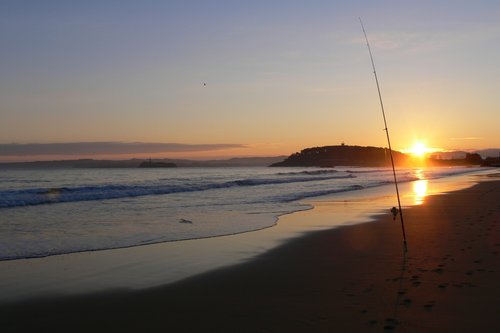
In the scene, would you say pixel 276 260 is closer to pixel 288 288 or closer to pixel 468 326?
pixel 288 288

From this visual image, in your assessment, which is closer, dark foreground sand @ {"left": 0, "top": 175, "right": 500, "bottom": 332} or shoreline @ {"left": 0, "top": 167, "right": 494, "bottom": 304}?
dark foreground sand @ {"left": 0, "top": 175, "right": 500, "bottom": 332}

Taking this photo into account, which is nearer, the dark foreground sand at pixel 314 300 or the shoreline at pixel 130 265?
the dark foreground sand at pixel 314 300

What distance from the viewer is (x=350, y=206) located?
1988cm

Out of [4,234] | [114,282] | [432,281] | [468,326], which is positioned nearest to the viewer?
[468,326]

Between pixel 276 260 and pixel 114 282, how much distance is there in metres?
2.84

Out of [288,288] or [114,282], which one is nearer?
[288,288]

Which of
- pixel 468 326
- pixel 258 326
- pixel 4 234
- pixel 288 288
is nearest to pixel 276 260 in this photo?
pixel 288 288

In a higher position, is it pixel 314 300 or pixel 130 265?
pixel 130 265

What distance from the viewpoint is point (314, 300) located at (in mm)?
5965

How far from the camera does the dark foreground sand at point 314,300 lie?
511cm

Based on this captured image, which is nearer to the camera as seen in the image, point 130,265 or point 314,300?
point 314,300

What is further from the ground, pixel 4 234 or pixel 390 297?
pixel 4 234

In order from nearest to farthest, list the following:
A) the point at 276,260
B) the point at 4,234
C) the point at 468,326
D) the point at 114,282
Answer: the point at 468,326 → the point at 114,282 → the point at 276,260 → the point at 4,234

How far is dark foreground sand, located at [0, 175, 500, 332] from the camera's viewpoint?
511cm
